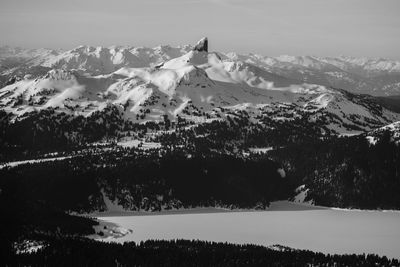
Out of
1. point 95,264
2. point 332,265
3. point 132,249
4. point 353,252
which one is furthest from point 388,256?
point 95,264

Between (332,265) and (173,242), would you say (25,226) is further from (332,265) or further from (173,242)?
(332,265)

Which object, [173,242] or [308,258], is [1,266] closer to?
[173,242]

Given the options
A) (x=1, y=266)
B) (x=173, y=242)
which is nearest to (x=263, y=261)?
(x=173, y=242)

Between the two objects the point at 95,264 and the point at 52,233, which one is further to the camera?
the point at 52,233

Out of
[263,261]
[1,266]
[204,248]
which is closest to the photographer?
[1,266]

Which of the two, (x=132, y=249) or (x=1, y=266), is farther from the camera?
(x=132, y=249)

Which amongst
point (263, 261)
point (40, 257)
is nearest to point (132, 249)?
point (40, 257)

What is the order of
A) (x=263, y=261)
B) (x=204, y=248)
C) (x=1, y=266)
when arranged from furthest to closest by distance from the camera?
(x=204, y=248) < (x=263, y=261) < (x=1, y=266)
